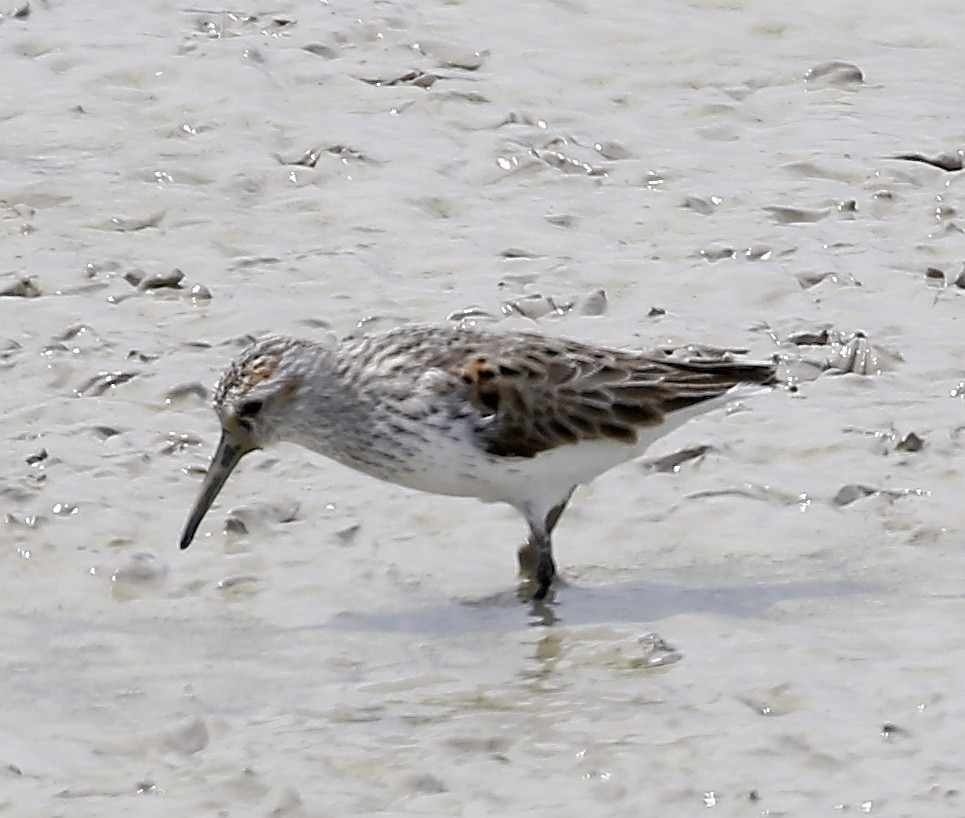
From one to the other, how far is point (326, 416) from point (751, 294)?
10.7 ft

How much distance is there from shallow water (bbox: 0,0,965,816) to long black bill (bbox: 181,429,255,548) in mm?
227

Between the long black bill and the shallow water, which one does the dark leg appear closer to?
the shallow water

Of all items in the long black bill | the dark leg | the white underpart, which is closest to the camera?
the white underpart

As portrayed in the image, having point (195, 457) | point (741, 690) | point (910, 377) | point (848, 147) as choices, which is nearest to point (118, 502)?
point (195, 457)

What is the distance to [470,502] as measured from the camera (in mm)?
10258

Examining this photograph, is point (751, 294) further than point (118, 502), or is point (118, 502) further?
point (751, 294)

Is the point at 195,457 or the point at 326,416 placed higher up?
the point at 326,416

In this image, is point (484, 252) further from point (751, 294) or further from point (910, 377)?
point (910, 377)

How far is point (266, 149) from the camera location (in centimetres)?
1358

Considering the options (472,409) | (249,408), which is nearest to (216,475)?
(249,408)

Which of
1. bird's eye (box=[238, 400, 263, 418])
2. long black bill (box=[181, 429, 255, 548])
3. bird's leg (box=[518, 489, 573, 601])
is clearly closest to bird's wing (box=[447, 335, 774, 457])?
bird's leg (box=[518, 489, 573, 601])

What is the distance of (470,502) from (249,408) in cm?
129

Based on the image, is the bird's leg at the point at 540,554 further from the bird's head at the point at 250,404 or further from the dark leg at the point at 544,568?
the bird's head at the point at 250,404

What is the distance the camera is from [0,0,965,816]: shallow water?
7887 millimetres
